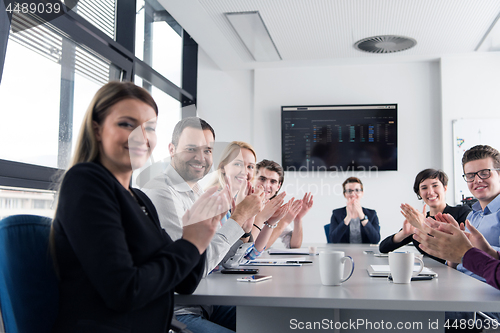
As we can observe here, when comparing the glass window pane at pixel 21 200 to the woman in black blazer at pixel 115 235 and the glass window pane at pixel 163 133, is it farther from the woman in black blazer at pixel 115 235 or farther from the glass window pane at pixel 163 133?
the woman in black blazer at pixel 115 235

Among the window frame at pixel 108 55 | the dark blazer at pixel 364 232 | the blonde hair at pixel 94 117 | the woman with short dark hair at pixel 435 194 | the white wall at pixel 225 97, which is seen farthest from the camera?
the white wall at pixel 225 97

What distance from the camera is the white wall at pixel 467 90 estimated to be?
4293 mm

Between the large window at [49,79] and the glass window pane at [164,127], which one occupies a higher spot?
the large window at [49,79]

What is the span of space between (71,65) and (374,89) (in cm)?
319

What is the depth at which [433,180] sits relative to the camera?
2816mm

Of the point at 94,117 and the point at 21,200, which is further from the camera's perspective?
the point at 21,200

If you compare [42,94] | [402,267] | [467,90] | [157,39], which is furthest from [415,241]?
[157,39]

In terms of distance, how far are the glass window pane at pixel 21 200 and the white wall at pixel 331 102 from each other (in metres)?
2.64

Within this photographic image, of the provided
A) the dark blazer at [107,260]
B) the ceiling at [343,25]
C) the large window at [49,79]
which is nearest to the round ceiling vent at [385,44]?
the ceiling at [343,25]

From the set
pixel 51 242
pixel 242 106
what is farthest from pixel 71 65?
pixel 242 106

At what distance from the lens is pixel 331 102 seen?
466 centimetres

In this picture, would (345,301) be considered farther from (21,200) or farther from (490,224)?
(21,200)

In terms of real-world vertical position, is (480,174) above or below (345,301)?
above

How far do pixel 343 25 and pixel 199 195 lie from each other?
2839mm
